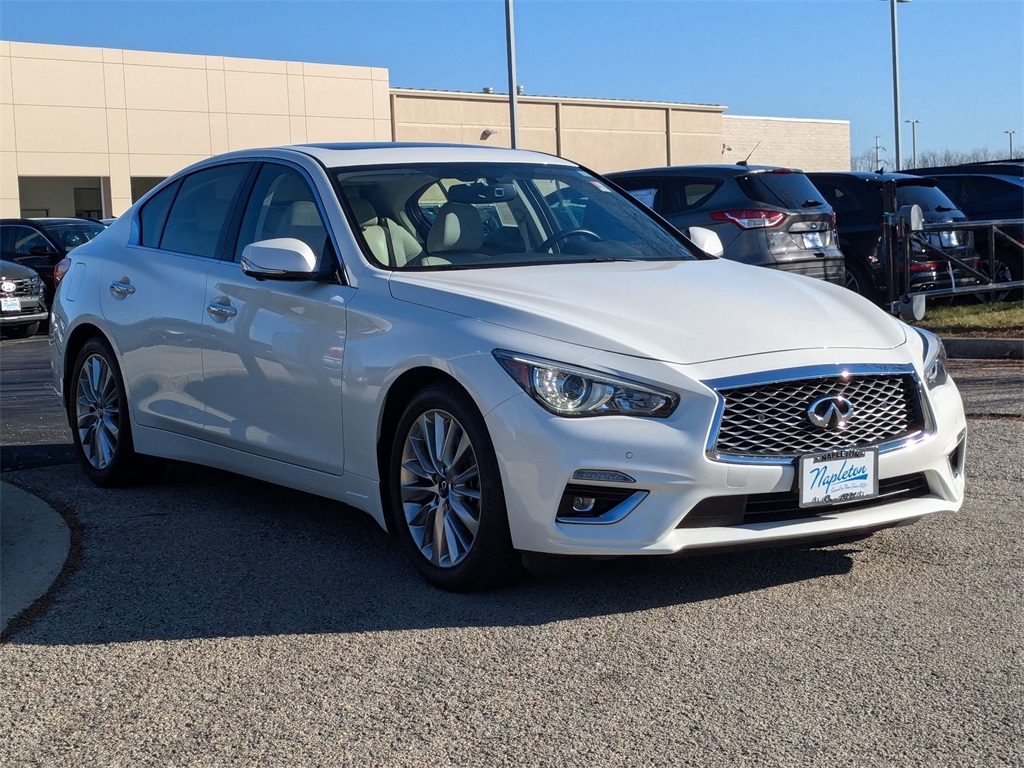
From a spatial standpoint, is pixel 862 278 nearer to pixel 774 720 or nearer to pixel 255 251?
pixel 255 251

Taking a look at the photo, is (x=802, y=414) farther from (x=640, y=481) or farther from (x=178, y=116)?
(x=178, y=116)

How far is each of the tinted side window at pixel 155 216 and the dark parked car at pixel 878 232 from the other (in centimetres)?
847

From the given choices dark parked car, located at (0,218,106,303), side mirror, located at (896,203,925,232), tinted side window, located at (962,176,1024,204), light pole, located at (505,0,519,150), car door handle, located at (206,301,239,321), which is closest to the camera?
Result: car door handle, located at (206,301,239,321)

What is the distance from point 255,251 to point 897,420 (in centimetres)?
265

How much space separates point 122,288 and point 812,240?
707 centimetres

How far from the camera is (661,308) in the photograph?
16.3 feet

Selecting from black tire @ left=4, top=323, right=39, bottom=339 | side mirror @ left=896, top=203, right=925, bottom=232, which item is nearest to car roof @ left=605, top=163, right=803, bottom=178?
side mirror @ left=896, top=203, right=925, bottom=232

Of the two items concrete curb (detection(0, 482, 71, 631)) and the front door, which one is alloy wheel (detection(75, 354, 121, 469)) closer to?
concrete curb (detection(0, 482, 71, 631))

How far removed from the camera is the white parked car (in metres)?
4.54

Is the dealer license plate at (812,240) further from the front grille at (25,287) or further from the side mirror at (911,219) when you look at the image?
the front grille at (25,287)

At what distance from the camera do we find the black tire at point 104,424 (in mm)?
7078

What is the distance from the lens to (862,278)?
14516mm

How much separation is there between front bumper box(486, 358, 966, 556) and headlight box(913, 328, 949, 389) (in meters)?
0.75

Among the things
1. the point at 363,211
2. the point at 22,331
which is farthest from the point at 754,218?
the point at 22,331
